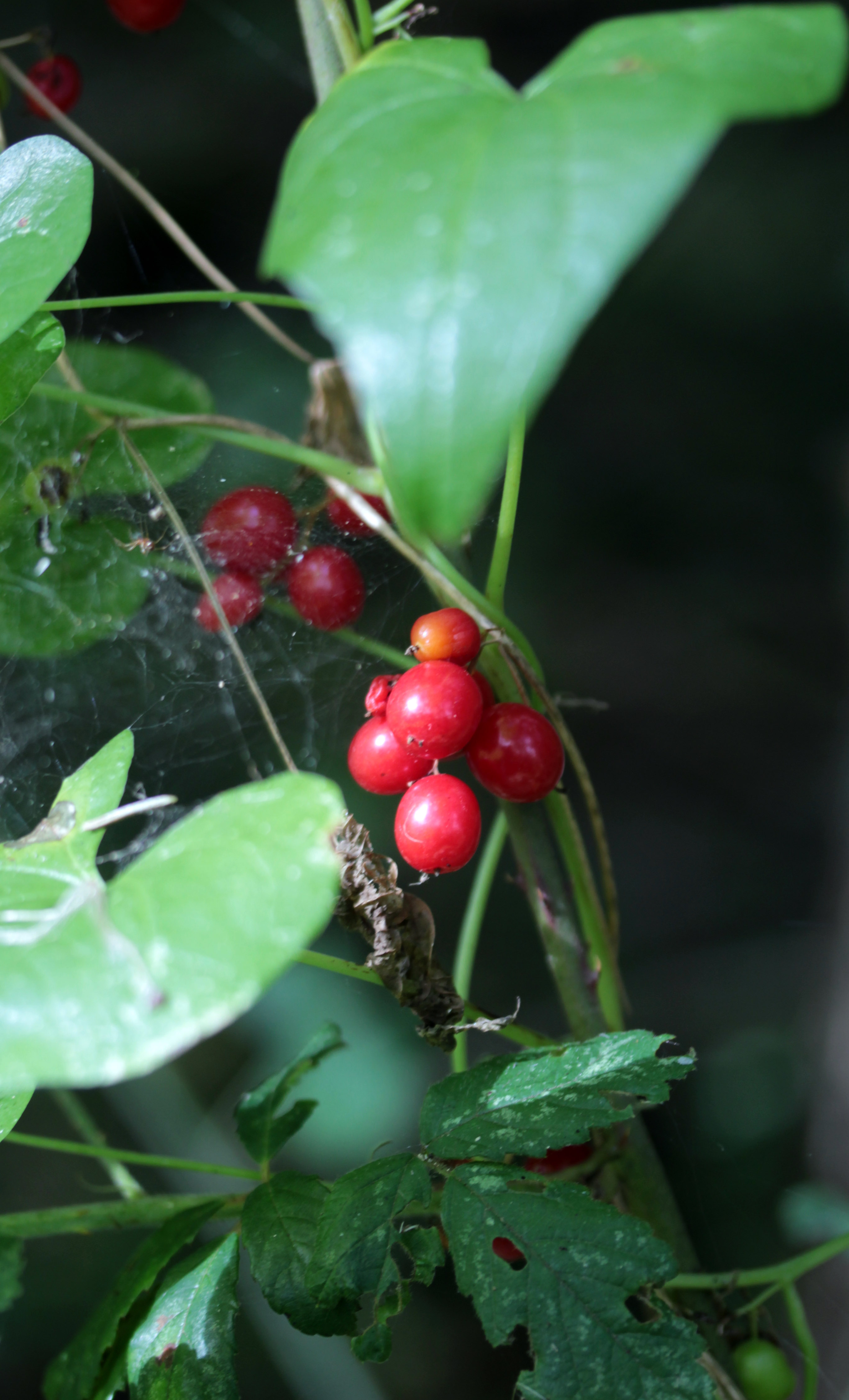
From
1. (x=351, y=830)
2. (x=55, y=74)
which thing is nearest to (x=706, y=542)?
(x=55, y=74)

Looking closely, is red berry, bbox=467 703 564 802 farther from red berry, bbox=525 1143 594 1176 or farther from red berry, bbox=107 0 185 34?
red berry, bbox=107 0 185 34

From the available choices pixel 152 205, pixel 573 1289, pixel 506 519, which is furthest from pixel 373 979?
pixel 152 205

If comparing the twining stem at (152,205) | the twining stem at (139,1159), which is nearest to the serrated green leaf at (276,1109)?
the twining stem at (139,1159)

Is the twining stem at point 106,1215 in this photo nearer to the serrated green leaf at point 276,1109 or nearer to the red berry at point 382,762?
the serrated green leaf at point 276,1109

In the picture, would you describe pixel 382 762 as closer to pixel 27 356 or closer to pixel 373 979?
pixel 373 979

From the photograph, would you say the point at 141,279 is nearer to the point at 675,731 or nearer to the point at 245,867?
the point at 245,867

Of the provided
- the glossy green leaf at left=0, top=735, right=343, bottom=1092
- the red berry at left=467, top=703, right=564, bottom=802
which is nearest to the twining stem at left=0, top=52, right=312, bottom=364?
the red berry at left=467, top=703, right=564, bottom=802
